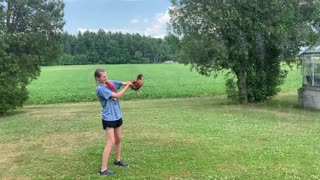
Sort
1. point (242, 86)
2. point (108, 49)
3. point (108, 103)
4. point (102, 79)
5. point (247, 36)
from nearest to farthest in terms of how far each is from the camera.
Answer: point (102, 79)
point (108, 103)
point (247, 36)
point (242, 86)
point (108, 49)

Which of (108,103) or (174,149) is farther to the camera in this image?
(174,149)

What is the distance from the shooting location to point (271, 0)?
74.3 feet

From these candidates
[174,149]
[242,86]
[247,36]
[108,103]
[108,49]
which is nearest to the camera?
[108,103]

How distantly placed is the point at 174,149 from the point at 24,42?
15970mm

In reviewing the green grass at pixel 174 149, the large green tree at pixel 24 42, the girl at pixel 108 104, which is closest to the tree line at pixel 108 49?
the large green tree at pixel 24 42

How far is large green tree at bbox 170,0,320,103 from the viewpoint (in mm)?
22875

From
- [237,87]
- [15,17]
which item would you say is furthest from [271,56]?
[15,17]

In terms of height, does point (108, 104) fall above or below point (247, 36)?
below

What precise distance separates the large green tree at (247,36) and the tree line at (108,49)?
125 m

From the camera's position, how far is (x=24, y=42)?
2423 centimetres

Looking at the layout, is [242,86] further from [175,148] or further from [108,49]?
[108,49]

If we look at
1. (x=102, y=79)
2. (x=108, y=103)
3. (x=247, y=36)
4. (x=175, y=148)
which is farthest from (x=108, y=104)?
(x=247, y=36)

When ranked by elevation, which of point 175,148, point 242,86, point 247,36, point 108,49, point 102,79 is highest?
point 108,49

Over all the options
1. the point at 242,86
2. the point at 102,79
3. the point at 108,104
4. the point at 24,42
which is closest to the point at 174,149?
the point at 108,104
